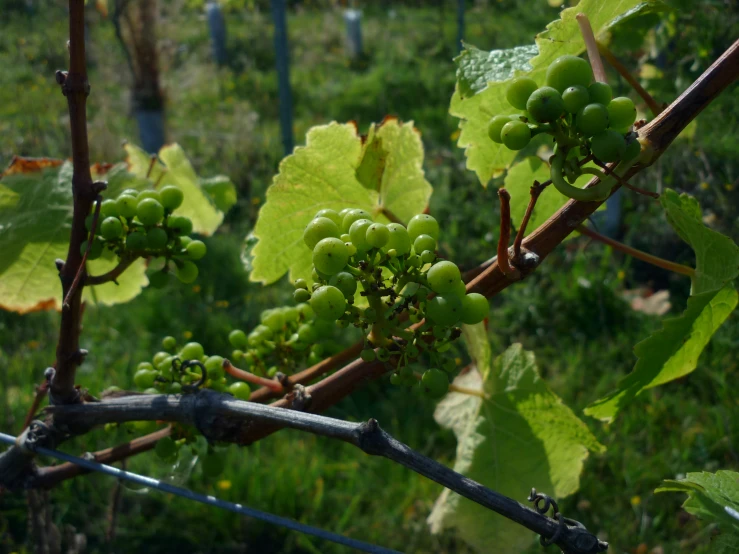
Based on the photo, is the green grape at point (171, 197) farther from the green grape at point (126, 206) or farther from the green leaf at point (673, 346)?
the green leaf at point (673, 346)

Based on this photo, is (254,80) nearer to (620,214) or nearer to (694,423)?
(620,214)

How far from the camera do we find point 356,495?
8.60 ft

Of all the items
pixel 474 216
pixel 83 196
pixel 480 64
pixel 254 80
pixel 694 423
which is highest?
pixel 254 80

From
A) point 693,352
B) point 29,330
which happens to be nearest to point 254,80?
point 29,330

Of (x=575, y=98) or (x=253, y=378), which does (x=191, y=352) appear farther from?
(x=575, y=98)

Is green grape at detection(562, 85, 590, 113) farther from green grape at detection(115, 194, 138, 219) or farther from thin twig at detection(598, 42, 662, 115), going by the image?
green grape at detection(115, 194, 138, 219)

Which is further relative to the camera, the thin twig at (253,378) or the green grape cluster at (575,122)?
the thin twig at (253,378)

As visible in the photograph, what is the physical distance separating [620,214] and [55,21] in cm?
838

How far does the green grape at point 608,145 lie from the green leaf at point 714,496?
38 centimetres

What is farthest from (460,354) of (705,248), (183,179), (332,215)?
(332,215)

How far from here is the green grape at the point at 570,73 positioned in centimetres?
73

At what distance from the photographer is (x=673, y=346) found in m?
0.90

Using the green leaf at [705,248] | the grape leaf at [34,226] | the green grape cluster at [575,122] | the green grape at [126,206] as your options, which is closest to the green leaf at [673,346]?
the green leaf at [705,248]

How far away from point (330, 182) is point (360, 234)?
1.60 feet
